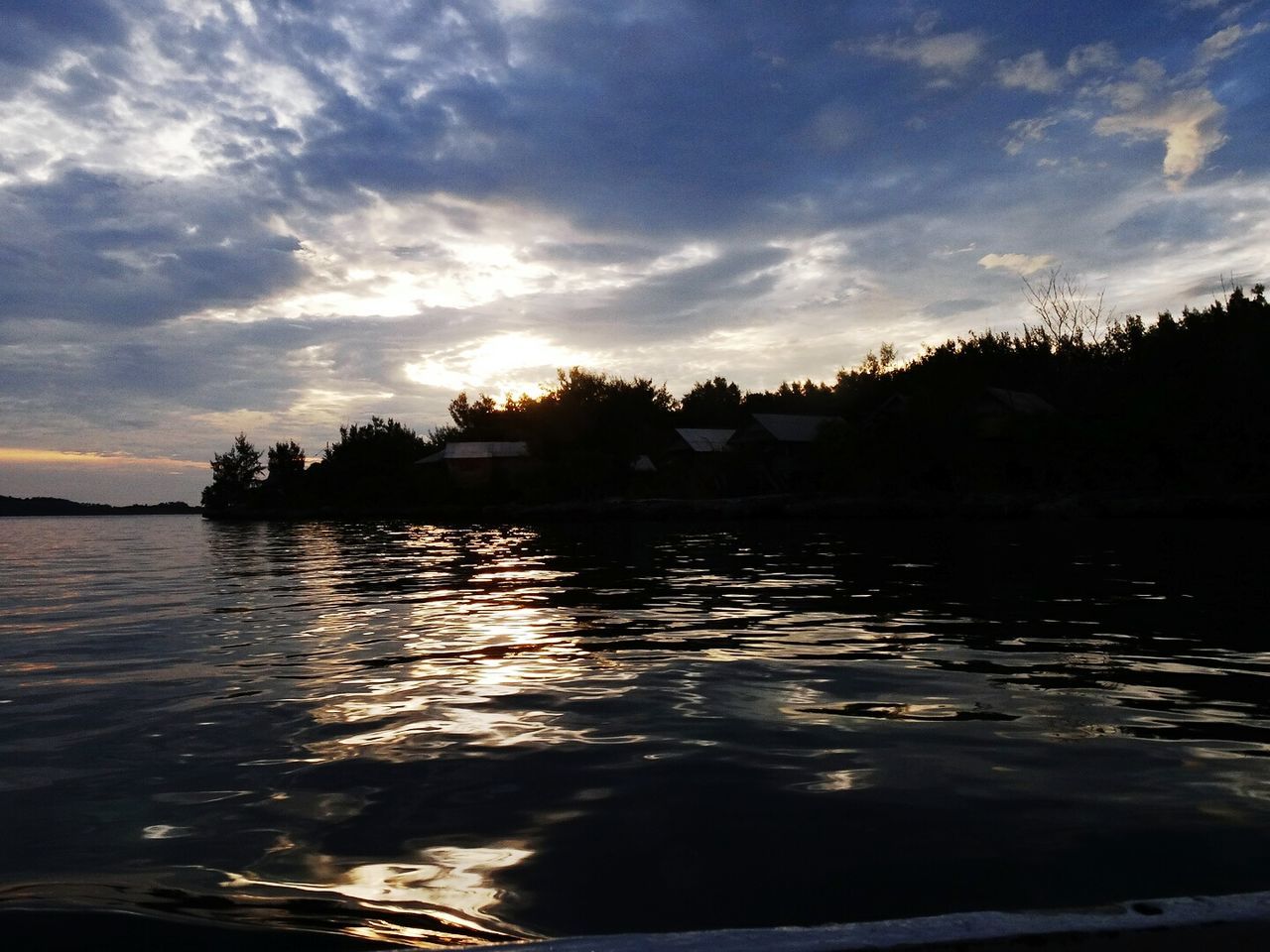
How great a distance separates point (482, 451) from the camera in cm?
6925

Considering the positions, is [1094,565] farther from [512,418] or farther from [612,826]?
[512,418]

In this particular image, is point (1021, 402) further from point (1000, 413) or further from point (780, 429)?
point (780, 429)

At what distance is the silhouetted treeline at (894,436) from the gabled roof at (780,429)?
0.45 ft

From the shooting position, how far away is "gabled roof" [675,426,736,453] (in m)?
56.5

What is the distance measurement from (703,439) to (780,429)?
8.94m

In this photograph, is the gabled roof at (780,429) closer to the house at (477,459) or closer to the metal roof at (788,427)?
the metal roof at (788,427)

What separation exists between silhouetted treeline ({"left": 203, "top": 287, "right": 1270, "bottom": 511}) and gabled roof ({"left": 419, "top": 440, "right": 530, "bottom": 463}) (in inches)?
9.4

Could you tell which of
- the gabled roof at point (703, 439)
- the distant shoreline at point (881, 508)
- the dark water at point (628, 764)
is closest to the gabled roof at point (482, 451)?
the distant shoreline at point (881, 508)

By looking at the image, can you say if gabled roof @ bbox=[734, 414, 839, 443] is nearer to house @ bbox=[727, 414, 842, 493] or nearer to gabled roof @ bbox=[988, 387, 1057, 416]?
house @ bbox=[727, 414, 842, 493]

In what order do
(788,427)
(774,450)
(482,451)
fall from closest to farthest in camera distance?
1. (774,450)
2. (788,427)
3. (482,451)

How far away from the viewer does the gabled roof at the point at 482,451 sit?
68.4m

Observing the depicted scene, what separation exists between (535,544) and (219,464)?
73.6m

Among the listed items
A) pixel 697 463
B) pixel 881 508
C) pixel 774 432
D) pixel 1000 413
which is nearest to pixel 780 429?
pixel 774 432

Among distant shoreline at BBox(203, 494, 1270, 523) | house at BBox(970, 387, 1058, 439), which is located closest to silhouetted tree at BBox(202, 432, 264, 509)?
distant shoreline at BBox(203, 494, 1270, 523)
